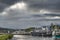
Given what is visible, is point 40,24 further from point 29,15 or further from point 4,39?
point 4,39

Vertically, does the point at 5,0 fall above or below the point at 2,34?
above

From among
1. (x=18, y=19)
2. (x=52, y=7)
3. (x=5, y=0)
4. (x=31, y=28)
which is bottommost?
(x=31, y=28)

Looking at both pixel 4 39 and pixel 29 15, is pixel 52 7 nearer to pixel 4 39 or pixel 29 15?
pixel 29 15

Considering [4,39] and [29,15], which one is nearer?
[4,39]

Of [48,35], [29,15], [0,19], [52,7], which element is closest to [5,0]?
[0,19]

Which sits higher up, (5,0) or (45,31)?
(5,0)

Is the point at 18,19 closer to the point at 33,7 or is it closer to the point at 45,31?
the point at 33,7

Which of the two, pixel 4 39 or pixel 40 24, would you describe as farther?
pixel 40 24

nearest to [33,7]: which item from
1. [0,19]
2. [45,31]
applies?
[45,31]
